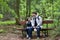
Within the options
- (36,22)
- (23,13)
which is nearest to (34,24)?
(36,22)

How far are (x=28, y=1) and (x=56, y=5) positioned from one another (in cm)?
320

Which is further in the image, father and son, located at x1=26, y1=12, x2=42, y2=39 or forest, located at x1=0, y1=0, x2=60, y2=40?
forest, located at x1=0, y1=0, x2=60, y2=40

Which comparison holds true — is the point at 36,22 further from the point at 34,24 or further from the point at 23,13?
the point at 23,13

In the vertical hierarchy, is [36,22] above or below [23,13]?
above

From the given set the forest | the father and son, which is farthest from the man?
the forest

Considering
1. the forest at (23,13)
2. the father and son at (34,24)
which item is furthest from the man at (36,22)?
the forest at (23,13)

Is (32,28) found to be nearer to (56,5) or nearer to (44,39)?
(44,39)

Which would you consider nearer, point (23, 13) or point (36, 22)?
point (36, 22)

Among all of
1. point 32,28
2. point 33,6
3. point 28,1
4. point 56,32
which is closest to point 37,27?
point 32,28

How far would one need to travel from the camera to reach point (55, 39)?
10.2m

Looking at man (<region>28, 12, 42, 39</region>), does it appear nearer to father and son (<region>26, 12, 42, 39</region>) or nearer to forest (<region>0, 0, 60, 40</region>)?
father and son (<region>26, 12, 42, 39</region>)

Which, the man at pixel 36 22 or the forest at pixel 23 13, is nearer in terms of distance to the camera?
the man at pixel 36 22

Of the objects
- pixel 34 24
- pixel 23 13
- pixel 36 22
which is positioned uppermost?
pixel 36 22

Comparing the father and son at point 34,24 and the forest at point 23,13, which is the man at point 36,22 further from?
the forest at point 23,13
